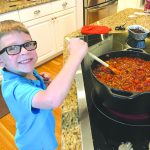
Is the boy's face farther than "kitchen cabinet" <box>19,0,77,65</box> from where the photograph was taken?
No

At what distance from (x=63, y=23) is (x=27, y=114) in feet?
7.32

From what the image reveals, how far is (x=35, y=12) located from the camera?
2.36 m

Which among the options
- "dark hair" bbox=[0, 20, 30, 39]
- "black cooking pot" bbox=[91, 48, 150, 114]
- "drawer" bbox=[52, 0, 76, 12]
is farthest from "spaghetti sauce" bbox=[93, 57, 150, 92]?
"drawer" bbox=[52, 0, 76, 12]

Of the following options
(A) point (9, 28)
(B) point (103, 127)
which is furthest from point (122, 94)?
(A) point (9, 28)

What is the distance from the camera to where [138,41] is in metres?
1.21

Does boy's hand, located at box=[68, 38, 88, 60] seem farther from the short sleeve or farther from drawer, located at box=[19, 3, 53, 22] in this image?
drawer, located at box=[19, 3, 53, 22]

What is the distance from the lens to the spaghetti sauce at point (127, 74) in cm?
75

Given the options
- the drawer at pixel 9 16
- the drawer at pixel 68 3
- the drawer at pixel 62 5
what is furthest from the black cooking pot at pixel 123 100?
the drawer at pixel 68 3

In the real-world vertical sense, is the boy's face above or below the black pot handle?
above

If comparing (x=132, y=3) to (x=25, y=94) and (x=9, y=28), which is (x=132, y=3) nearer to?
(x=9, y=28)

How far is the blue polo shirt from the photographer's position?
2.06 feet

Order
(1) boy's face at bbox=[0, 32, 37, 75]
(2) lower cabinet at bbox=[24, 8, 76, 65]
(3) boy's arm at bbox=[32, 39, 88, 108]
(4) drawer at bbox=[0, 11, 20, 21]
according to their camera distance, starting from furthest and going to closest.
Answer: (2) lower cabinet at bbox=[24, 8, 76, 65] → (4) drawer at bbox=[0, 11, 20, 21] → (1) boy's face at bbox=[0, 32, 37, 75] → (3) boy's arm at bbox=[32, 39, 88, 108]

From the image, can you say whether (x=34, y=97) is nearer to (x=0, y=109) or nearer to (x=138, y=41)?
(x=138, y=41)

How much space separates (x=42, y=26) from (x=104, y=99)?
6.71 feet
